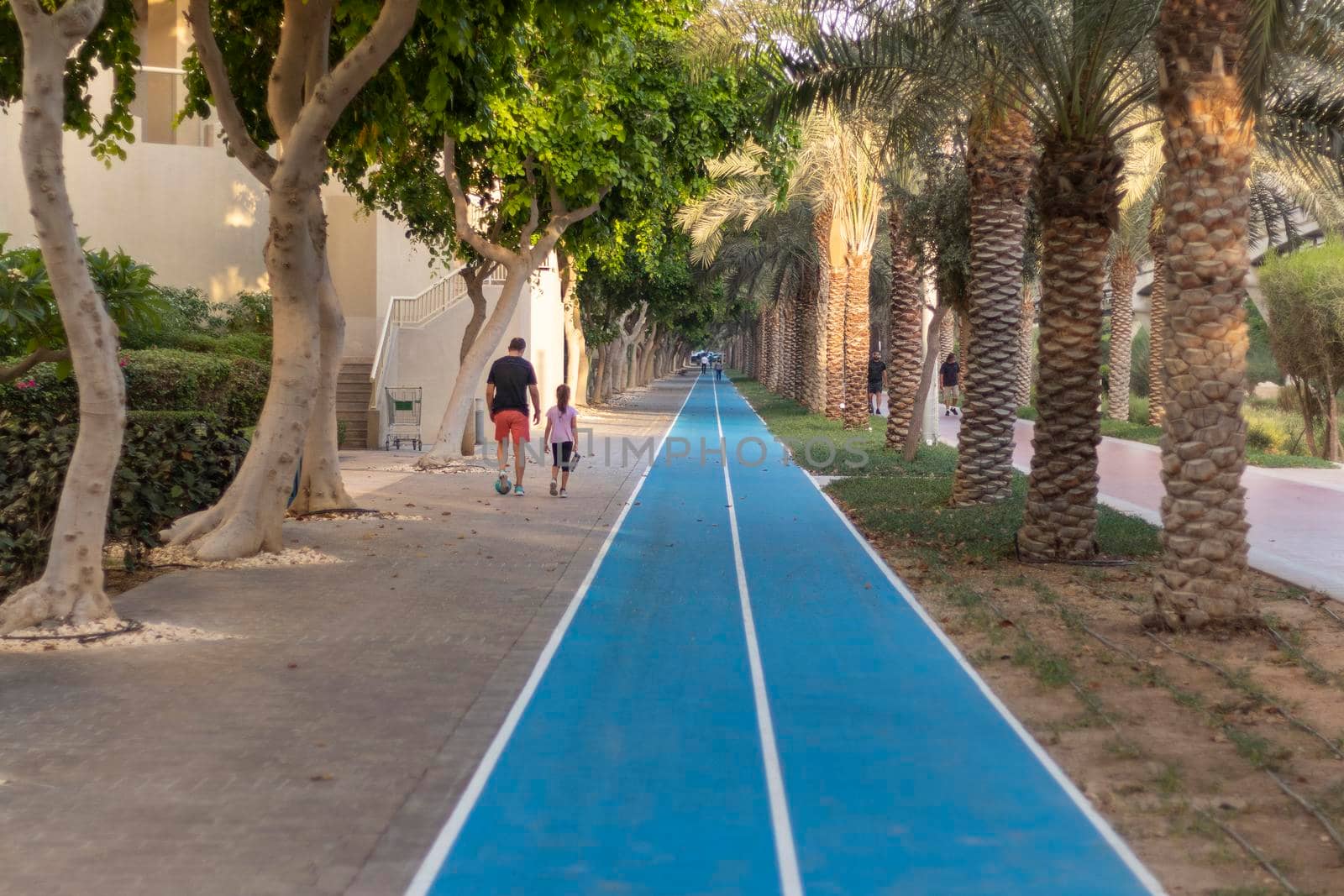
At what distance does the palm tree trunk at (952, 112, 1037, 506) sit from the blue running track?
6026 mm

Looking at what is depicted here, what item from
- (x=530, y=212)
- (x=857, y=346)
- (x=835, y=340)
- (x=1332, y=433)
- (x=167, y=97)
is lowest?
(x=1332, y=433)

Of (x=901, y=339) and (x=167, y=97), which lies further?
(x=167, y=97)

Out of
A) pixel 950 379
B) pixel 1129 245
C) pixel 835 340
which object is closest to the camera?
pixel 1129 245

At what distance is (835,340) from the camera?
37.2 m

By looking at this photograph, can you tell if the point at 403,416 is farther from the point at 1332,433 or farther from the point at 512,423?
the point at 1332,433

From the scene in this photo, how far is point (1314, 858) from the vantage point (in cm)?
543

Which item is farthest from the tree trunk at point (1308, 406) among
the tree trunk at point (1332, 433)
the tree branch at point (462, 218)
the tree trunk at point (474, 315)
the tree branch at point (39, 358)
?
the tree branch at point (39, 358)

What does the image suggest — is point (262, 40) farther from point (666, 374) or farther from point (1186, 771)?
point (666, 374)

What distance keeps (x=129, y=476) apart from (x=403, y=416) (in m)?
18.1

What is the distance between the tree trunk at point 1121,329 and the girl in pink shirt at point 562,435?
76.7 feet

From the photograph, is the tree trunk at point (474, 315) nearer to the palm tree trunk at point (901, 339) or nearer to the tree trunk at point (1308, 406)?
the palm tree trunk at point (901, 339)

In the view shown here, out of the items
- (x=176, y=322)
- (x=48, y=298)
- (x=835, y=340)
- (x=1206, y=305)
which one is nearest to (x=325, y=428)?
(x=48, y=298)

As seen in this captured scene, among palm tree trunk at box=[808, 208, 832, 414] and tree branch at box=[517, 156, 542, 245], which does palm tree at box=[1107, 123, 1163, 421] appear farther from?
tree branch at box=[517, 156, 542, 245]

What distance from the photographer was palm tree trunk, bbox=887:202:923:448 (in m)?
26.3
